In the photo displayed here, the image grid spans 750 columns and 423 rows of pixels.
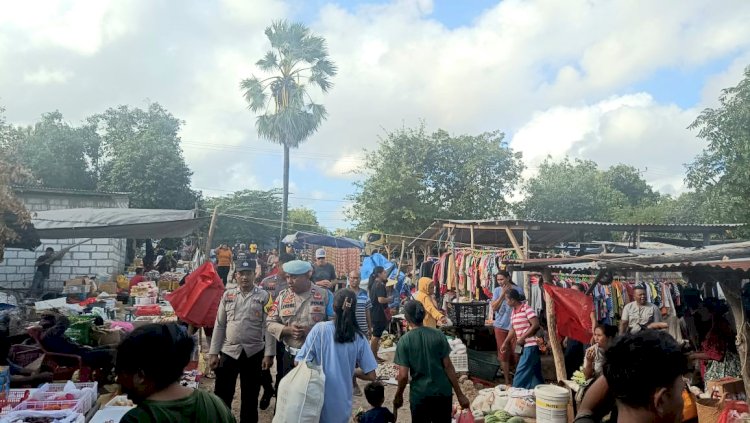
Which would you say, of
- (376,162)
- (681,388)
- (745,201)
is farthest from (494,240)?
(681,388)

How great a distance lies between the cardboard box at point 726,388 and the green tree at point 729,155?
34.5 feet

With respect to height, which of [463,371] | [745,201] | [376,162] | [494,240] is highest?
[376,162]

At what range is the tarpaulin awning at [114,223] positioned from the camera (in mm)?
8547

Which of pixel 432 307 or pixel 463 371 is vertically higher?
pixel 432 307

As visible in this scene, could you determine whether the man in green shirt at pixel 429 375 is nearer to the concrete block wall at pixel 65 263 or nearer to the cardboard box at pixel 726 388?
the cardboard box at pixel 726 388

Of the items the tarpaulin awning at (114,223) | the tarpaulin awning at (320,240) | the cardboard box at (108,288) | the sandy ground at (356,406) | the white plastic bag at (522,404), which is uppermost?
the tarpaulin awning at (320,240)

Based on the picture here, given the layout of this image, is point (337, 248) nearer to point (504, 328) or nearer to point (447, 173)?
point (447, 173)

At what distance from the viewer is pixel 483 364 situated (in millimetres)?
9086

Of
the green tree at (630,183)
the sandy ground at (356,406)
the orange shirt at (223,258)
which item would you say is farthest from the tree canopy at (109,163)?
the green tree at (630,183)

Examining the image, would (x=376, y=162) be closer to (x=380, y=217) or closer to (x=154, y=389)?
(x=380, y=217)

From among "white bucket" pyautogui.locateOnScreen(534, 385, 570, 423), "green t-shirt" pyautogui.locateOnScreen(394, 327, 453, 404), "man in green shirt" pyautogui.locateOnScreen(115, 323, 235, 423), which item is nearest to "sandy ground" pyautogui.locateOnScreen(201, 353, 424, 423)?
"white bucket" pyautogui.locateOnScreen(534, 385, 570, 423)

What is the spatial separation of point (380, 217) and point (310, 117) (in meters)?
8.92

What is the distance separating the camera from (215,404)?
216 cm

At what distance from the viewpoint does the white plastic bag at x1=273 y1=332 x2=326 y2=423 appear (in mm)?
3568
